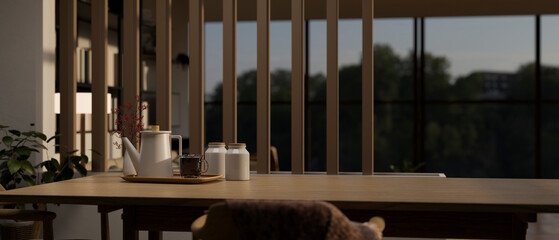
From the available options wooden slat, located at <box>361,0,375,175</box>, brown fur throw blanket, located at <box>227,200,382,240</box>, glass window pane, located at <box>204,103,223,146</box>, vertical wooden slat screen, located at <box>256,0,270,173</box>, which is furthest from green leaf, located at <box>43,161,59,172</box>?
glass window pane, located at <box>204,103,223,146</box>

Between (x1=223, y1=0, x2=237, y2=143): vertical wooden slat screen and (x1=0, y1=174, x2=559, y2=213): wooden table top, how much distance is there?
3.17ft

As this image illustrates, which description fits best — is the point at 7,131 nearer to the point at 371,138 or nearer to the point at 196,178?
the point at 196,178

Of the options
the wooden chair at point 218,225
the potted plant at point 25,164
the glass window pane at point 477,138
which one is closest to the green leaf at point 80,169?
the potted plant at point 25,164

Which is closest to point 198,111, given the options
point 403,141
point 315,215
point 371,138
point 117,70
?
point 371,138

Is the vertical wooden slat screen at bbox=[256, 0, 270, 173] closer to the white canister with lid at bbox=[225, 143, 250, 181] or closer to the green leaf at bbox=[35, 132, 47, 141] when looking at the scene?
the white canister with lid at bbox=[225, 143, 250, 181]

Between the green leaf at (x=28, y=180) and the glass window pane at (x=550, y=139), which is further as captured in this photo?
the glass window pane at (x=550, y=139)

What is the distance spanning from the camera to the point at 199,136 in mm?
3467

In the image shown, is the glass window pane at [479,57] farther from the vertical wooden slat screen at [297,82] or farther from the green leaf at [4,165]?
the green leaf at [4,165]

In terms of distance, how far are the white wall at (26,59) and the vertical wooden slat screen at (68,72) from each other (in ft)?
0.37

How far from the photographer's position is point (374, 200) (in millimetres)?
1862

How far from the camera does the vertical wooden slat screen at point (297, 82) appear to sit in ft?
10.9

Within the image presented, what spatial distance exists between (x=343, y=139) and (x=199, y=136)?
22.9 ft

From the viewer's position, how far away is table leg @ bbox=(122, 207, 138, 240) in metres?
2.12

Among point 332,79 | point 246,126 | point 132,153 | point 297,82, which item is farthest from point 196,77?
point 246,126
